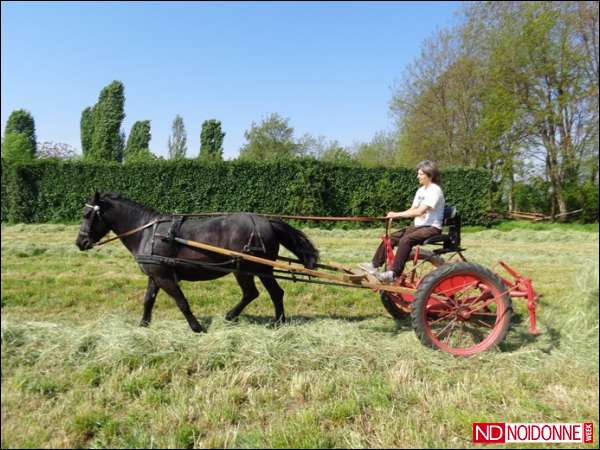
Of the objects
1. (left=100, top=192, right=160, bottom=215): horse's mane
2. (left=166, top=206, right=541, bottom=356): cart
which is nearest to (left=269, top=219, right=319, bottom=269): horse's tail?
(left=166, top=206, right=541, bottom=356): cart

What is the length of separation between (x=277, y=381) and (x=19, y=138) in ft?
53.6

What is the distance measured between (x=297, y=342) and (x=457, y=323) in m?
1.80

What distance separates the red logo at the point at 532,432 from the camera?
2674mm

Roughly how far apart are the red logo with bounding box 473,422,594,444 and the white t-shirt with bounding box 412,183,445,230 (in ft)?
7.32

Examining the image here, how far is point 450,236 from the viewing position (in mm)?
4590

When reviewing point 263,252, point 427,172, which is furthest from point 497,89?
point 263,252

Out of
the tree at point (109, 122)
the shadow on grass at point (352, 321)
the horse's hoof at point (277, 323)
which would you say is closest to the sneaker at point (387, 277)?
the shadow on grass at point (352, 321)

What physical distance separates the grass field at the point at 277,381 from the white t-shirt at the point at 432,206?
4.23 ft

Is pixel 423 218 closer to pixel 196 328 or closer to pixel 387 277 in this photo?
pixel 387 277

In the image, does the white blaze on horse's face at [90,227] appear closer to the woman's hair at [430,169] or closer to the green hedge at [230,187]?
the woman's hair at [430,169]

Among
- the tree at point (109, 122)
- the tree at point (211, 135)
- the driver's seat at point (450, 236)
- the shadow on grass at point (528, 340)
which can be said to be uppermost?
the tree at point (211, 135)

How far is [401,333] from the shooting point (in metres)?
4.80

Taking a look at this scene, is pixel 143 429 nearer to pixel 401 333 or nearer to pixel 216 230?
pixel 216 230

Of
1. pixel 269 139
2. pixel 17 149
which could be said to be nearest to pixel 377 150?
pixel 269 139
